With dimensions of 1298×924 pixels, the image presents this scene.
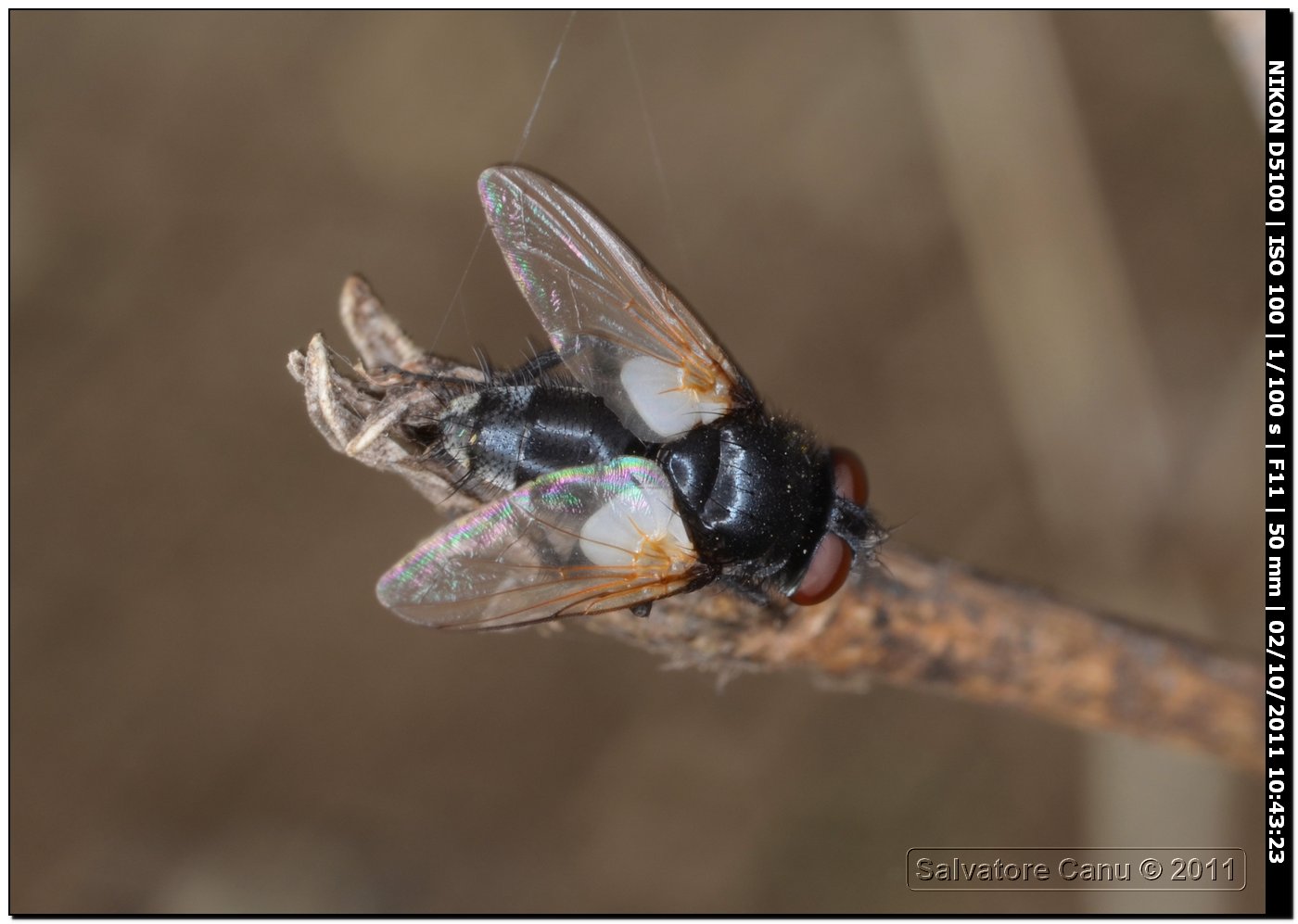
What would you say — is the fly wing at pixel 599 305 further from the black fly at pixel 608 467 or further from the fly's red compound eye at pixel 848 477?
the fly's red compound eye at pixel 848 477

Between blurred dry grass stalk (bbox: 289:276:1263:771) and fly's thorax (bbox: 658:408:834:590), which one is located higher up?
fly's thorax (bbox: 658:408:834:590)

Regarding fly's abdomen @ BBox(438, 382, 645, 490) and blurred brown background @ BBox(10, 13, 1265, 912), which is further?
blurred brown background @ BBox(10, 13, 1265, 912)

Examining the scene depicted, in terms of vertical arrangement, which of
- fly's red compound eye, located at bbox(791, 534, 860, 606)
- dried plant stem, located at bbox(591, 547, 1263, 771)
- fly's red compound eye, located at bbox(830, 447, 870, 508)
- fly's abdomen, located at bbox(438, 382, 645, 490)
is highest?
fly's abdomen, located at bbox(438, 382, 645, 490)

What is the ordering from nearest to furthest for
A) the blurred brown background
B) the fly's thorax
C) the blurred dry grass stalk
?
the blurred dry grass stalk < the fly's thorax < the blurred brown background

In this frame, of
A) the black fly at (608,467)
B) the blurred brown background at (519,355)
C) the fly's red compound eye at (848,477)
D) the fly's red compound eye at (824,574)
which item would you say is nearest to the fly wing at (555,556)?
the black fly at (608,467)

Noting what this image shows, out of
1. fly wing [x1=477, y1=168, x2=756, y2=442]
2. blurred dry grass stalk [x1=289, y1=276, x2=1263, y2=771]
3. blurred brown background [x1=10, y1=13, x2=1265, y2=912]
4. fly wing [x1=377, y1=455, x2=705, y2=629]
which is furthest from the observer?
blurred brown background [x1=10, y1=13, x2=1265, y2=912]

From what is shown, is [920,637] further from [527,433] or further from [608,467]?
[527,433]

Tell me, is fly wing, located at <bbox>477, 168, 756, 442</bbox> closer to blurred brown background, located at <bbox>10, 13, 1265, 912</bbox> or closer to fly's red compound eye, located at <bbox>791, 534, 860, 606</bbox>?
fly's red compound eye, located at <bbox>791, 534, 860, 606</bbox>

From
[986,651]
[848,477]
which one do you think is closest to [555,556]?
[848,477]

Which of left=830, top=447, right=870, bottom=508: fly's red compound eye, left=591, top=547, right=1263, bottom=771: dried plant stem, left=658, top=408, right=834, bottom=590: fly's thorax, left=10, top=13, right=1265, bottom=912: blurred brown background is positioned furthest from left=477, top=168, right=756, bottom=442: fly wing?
left=10, top=13, right=1265, bottom=912: blurred brown background
